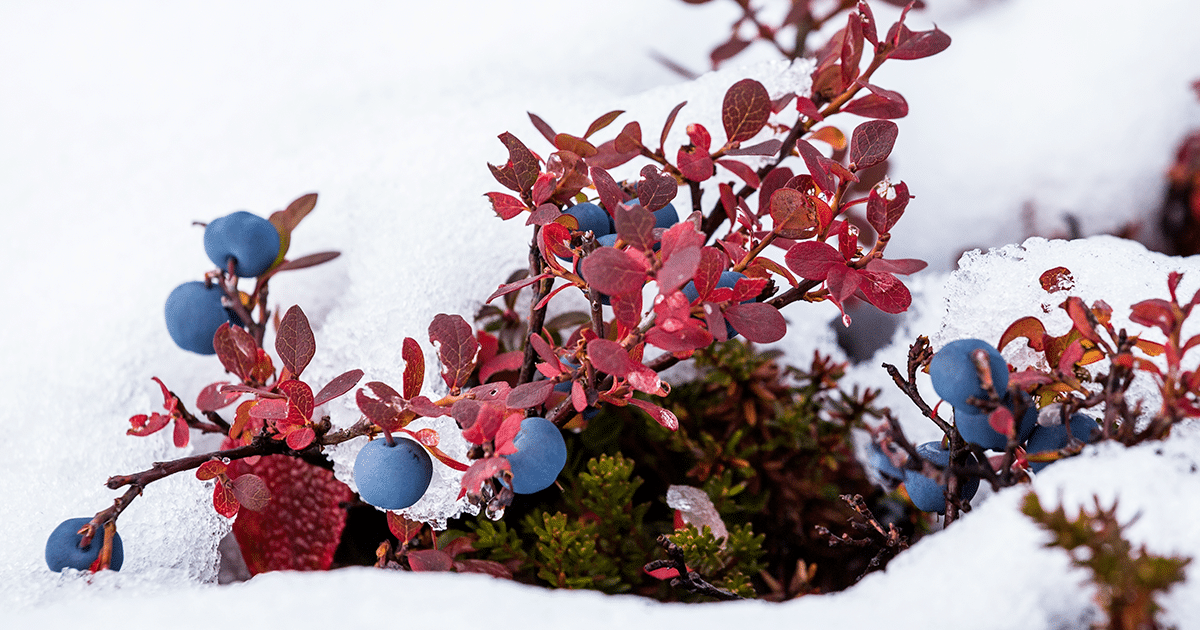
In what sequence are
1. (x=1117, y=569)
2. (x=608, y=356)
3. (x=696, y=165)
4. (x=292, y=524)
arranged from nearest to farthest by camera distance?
(x=1117, y=569) → (x=608, y=356) → (x=696, y=165) → (x=292, y=524)

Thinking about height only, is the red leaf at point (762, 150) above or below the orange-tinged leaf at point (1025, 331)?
above

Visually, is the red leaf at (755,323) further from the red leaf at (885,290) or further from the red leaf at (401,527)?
the red leaf at (401,527)

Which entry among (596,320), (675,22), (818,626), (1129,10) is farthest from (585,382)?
(1129,10)

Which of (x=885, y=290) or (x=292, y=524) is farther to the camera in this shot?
(x=292, y=524)

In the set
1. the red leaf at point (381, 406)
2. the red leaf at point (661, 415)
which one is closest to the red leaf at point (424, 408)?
the red leaf at point (381, 406)

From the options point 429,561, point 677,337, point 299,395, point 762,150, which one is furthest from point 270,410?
point 762,150

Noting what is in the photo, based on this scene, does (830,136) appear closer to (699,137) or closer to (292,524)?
(699,137)
